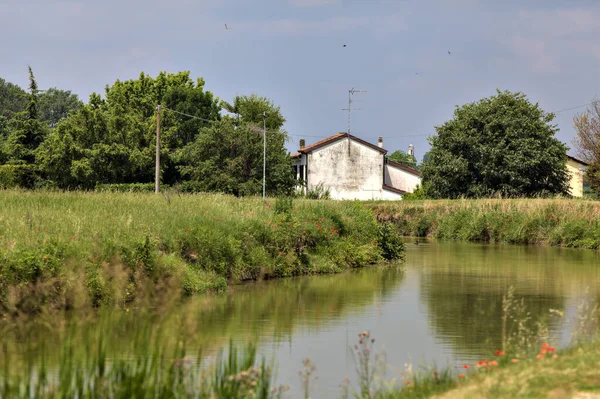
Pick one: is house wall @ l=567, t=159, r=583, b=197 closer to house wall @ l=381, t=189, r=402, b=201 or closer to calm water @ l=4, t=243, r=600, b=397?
house wall @ l=381, t=189, r=402, b=201

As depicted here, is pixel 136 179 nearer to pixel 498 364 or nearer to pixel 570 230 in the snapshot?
pixel 570 230

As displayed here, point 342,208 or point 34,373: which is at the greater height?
point 342,208

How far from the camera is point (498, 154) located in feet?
188

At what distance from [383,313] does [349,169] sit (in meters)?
57.0

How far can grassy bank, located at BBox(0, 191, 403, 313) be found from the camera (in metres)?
14.8

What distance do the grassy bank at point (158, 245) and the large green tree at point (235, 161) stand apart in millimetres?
26962

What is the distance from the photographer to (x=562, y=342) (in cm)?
1278

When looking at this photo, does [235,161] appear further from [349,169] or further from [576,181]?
[576,181]

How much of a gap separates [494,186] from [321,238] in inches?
1414

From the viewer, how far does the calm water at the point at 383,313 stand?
39.9 feet

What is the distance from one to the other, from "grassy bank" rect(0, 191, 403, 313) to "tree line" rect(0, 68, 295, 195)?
25124 mm

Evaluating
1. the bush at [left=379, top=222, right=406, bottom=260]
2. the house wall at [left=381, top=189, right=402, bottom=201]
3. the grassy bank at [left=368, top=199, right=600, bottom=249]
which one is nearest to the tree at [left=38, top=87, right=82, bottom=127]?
the house wall at [left=381, top=189, right=402, bottom=201]

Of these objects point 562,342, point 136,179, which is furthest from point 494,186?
point 562,342

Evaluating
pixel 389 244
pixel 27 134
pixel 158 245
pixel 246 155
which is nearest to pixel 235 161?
pixel 246 155
